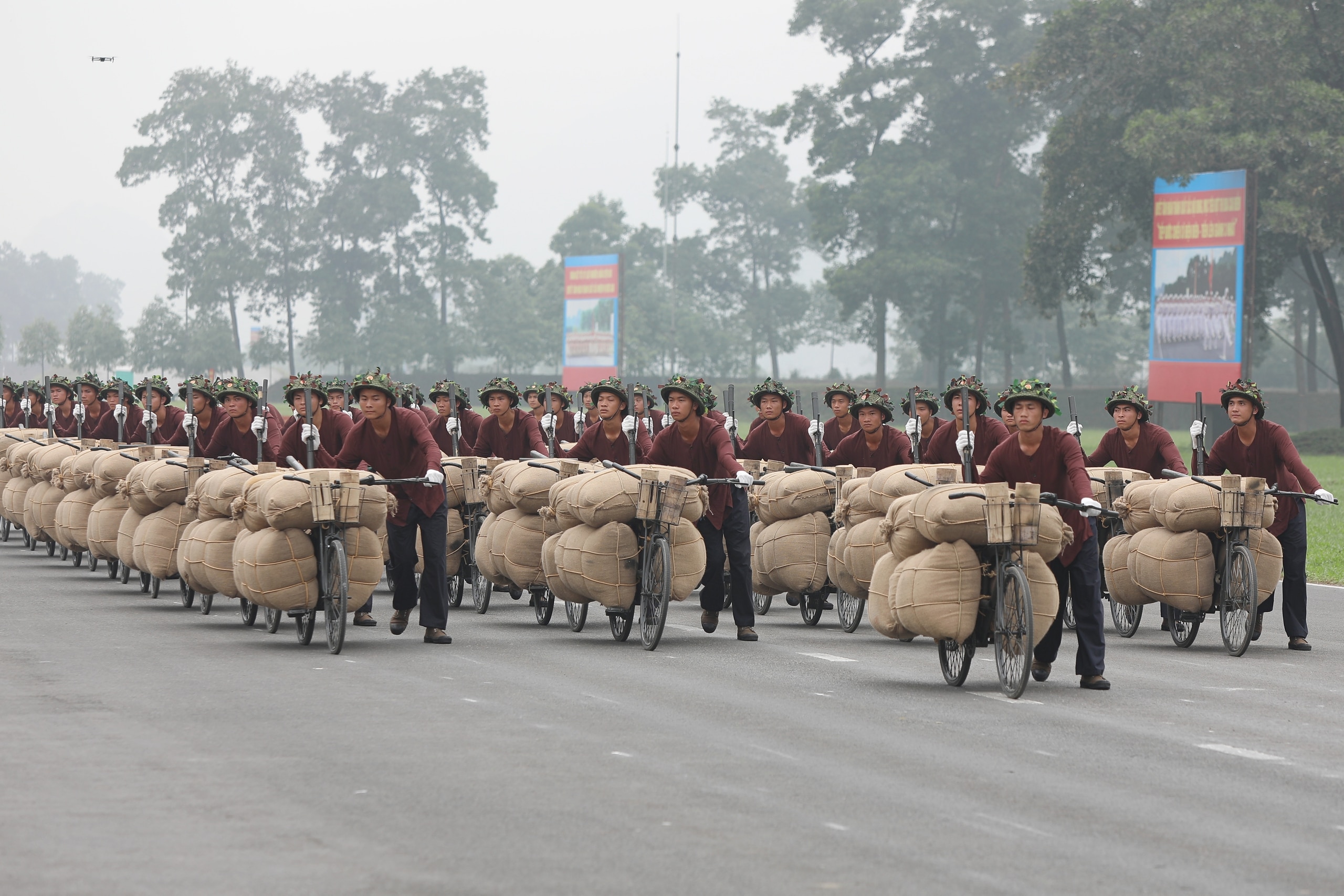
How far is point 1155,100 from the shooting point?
55125 millimetres

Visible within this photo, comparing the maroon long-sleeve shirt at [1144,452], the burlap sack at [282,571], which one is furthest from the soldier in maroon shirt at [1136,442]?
the burlap sack at [282,571]

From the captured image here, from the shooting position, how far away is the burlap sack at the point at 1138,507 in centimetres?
1427

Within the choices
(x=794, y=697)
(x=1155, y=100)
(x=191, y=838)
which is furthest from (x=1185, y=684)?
(x=1155, y=100)

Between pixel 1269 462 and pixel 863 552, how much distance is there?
10.2 feet

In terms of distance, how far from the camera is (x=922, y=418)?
17.6 m

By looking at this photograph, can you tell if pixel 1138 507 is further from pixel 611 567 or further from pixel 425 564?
pixel 425 564

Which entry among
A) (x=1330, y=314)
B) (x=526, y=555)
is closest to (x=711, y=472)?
(x=526, y=555)

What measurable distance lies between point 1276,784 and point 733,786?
243 cm

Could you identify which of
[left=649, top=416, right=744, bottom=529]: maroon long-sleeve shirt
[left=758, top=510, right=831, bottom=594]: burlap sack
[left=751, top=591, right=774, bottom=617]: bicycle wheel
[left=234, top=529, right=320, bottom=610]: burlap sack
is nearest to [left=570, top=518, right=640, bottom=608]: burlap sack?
[left=649, top=416, right=744, bottom=529]: maroon long-sleeve shirt

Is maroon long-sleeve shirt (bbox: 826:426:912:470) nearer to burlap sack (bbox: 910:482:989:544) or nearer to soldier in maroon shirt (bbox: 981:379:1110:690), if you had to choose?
soldier in maroon shirt (bbox: 981:379:1110:690)

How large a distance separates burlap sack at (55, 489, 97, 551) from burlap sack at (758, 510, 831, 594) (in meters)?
7.48

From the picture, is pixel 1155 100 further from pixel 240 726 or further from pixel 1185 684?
pixel 240 726

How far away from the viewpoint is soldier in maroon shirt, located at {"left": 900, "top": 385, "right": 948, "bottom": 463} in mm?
17297

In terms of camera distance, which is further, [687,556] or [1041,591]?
[687,556]
